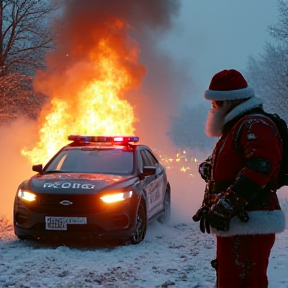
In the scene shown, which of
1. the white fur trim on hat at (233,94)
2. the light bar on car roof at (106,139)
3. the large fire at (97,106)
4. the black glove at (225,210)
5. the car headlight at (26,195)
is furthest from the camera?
the large fire at (97,106)

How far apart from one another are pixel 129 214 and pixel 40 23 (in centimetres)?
1982

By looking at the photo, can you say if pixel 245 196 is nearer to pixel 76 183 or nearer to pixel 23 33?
pixel 76 183

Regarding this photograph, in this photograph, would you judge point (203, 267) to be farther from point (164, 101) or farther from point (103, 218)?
point (164, 101)

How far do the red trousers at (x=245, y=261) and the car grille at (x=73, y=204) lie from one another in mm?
4146

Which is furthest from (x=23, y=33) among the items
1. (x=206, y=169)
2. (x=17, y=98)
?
(x=206, y=169)

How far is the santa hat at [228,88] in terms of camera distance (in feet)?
11.7

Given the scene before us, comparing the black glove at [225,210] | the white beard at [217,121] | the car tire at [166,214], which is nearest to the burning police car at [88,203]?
the car tire at [166,214]

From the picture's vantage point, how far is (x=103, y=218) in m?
7.34

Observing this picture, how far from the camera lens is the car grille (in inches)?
289

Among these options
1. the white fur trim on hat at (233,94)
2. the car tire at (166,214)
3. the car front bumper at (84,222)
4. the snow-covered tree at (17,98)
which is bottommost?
the car tire at (166,214)

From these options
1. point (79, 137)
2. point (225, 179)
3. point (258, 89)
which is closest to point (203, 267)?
point (225, 179)

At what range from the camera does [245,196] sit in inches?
124

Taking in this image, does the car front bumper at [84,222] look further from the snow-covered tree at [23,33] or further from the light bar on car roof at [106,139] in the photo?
the snow-covered tree at [23,33]

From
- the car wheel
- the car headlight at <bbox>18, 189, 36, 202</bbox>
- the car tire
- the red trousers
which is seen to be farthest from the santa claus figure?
the car tire
